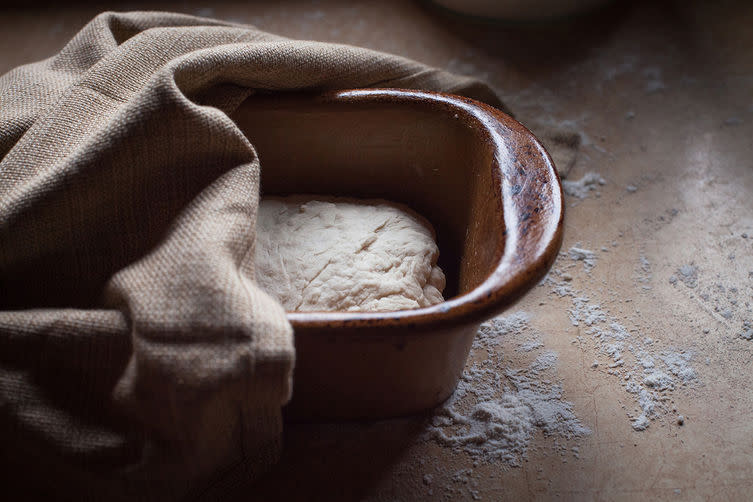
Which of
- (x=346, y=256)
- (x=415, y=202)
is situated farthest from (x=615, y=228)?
(x=346, y=256)

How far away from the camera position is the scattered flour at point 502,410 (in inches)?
39.3

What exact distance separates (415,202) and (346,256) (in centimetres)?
22

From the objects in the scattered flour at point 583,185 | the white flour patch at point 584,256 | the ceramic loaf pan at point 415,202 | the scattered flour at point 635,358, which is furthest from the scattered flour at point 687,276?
the ceramic loaf pan at point 415,202

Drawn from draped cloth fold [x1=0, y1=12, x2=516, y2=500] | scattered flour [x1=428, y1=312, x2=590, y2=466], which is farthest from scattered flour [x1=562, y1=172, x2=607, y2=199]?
draped cloth fold [x1=0, y1=12, x2=516, y2=500]

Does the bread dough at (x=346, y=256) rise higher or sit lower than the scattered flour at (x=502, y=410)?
higher

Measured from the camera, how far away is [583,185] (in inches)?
56.3

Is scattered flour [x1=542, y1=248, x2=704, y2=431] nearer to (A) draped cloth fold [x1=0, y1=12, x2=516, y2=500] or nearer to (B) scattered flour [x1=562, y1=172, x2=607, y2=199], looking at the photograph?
(B) scattered flour [x1=562, y1=172, x2=607, y2=199]

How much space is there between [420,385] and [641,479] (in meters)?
0.37

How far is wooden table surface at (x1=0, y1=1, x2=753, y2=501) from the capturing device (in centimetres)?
97

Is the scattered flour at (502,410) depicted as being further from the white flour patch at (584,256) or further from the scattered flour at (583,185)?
the scattered flour at (583,185)

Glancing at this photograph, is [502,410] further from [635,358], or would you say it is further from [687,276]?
[687,276]

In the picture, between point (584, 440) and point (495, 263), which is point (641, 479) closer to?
point (584, 440)

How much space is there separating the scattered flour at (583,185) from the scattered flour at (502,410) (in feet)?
1.40

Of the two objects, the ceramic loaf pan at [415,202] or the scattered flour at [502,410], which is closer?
the ceramic loaf pan at [415,202]
